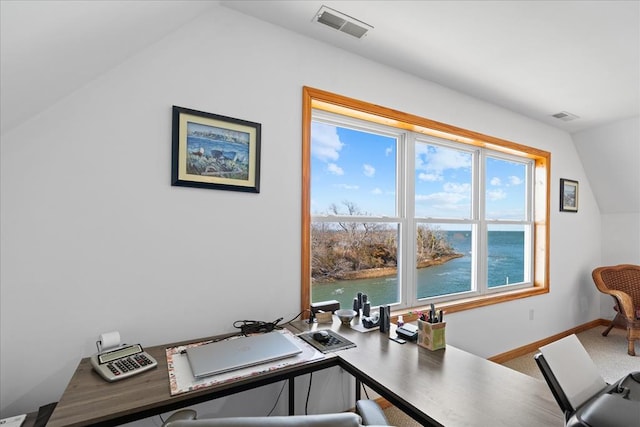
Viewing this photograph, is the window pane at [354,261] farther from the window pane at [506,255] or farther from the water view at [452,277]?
the window pane at [506,255]

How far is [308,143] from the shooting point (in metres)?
2.03

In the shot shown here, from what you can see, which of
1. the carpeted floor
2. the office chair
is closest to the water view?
the carpeted floor

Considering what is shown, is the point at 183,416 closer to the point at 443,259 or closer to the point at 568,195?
the point at 443,259

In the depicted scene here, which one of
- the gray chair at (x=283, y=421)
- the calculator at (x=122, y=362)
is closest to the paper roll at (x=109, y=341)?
the calculator at (x=122, y=362)

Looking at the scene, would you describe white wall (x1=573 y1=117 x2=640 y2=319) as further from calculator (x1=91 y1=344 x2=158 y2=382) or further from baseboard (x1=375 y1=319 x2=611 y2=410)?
calculator (x1=91 y1=344 x2=158 y2=382)

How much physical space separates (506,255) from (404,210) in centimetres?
180

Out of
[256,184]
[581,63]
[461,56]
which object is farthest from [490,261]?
[256,184]

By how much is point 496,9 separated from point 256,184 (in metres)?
1.70

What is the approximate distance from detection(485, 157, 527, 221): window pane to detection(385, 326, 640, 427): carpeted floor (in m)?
1.52

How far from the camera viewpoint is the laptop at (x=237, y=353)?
1.22 m

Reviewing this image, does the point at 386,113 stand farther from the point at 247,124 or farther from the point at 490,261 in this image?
the point at 490,261

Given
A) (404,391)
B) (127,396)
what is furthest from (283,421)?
(127,396)

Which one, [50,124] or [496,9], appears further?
[496,9]

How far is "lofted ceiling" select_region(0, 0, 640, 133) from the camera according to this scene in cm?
111
